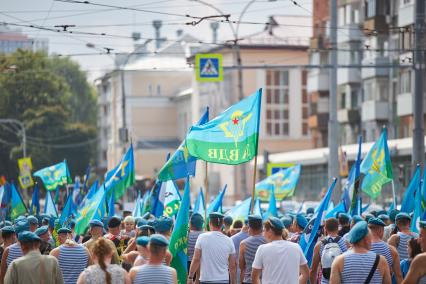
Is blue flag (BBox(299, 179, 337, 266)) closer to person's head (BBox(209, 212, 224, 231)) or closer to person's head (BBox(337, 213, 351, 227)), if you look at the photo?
person's head (BBox(337, 213, 351, 227))

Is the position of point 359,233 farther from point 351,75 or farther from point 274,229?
point 351,75

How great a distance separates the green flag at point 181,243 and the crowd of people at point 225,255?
0.44 feet

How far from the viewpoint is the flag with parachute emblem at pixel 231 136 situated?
16.4m

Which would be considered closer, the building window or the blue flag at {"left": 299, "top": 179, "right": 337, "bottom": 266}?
the blue flag at {"left": 299, "top": 179, "right": 337, "bottom": 266}

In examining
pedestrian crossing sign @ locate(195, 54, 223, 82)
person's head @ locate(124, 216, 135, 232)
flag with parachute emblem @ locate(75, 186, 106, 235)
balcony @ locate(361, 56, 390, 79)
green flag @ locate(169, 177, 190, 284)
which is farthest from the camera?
balcony @ locate(361, 56, 390, 79)

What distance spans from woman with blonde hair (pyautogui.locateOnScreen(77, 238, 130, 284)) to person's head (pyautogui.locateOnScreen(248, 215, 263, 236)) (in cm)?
419

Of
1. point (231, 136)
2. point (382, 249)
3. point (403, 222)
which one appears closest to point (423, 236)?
point (382, 249)

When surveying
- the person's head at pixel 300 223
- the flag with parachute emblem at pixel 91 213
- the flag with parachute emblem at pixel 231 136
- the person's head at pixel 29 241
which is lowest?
the flag with parachute emblem at pixel 91 213

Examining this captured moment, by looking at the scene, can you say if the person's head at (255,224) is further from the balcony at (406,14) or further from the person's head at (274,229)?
the balcony at (406,14)

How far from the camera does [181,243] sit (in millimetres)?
13602

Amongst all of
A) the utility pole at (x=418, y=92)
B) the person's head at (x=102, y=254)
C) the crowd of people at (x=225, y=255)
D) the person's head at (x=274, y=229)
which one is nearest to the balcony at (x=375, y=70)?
the utility pole at (x=418, y=92)

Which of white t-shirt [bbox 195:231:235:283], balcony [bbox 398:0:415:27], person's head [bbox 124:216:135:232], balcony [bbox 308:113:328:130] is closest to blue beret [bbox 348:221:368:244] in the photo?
white t-shirt [bbox 195:231:235:283]

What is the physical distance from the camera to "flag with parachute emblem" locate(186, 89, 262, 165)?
1639 centimetres

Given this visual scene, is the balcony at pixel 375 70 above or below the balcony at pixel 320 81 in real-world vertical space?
above
